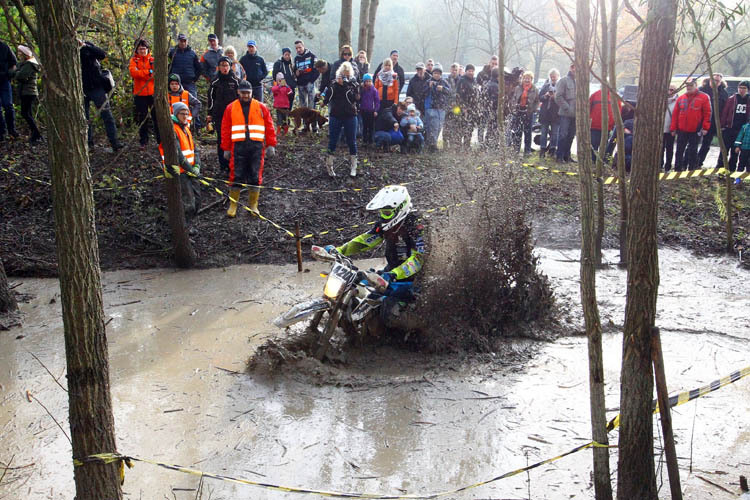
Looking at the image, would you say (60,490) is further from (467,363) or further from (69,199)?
(467,363)

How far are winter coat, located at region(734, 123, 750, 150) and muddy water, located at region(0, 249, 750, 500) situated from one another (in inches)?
262

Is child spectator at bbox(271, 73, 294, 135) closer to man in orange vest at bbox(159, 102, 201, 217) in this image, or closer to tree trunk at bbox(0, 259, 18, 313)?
man in orange vest at bbox(159, 102, 201, 217)

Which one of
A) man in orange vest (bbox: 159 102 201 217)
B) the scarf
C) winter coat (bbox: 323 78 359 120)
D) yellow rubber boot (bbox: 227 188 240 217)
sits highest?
the scarf

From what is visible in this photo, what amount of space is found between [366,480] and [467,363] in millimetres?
2224

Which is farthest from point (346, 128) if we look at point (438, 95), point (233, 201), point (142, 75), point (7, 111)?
point (7, 111)

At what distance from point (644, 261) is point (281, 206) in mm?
8365

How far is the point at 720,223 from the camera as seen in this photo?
11172mm

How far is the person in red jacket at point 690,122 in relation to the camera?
13.0m

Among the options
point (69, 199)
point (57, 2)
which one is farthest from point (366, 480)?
point (57, 2)

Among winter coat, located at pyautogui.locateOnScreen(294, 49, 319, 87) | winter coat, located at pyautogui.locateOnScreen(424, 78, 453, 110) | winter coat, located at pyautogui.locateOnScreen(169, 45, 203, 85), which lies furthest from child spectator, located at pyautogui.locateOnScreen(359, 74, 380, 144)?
winter coat, located at pyautogui.locateOnScreen(169, 45, 203, 85)

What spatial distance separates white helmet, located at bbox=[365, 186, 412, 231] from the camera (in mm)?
6297

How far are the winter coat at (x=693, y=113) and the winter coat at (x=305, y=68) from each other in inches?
329

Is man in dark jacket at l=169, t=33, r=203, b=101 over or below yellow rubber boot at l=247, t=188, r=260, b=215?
over

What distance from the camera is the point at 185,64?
41.1 feet
